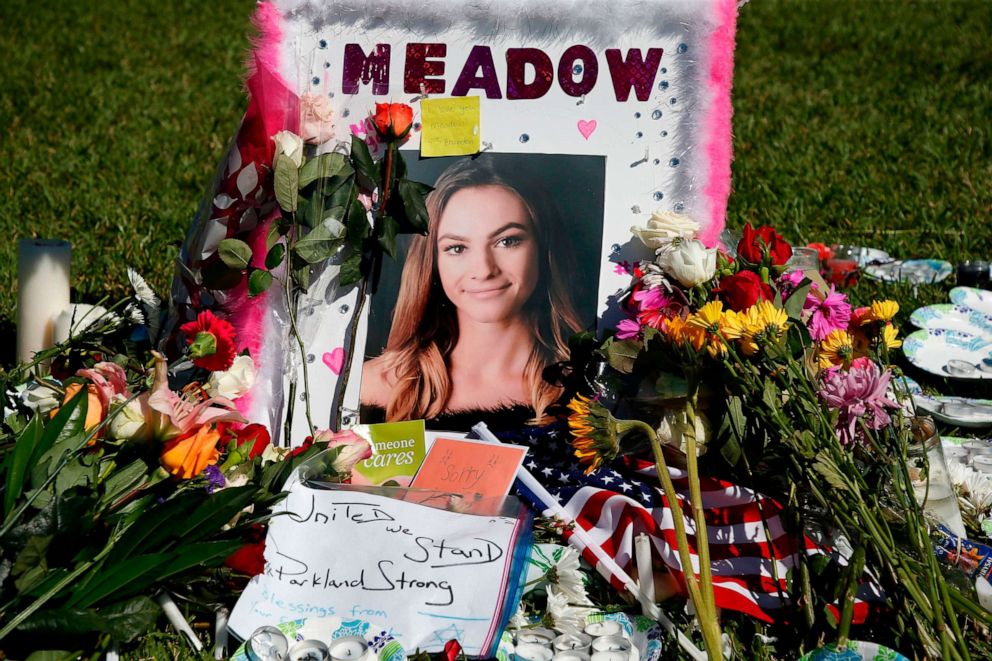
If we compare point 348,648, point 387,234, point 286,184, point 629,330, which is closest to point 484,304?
point 387,234

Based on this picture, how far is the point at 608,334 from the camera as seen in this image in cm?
184

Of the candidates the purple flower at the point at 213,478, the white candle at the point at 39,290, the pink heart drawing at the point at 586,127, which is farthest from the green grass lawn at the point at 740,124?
the pink heart drawing at the point at 586,127

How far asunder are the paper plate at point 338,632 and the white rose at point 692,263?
2.46 feet

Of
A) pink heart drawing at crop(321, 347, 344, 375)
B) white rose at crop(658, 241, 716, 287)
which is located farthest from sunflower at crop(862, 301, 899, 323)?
→ pink heart drawing at crop(321, 347, 344, 375)

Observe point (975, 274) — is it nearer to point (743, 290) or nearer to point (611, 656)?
point (743, 290)

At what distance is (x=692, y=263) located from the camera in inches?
65.7

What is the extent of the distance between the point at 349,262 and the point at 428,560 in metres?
0.63

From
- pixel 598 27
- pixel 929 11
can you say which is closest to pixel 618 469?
pixel 598 27

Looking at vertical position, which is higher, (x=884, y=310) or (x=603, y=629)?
(x=884, y=310)

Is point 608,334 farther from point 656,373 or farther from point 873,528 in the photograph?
point 873,528

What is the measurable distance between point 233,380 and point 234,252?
227 mm

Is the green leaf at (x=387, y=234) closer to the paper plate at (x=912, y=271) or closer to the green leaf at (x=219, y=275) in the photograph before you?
the green leaf at (x=219, y=275)

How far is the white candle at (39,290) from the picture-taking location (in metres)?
2.00

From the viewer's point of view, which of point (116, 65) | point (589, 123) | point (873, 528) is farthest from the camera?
point (116, 65)
